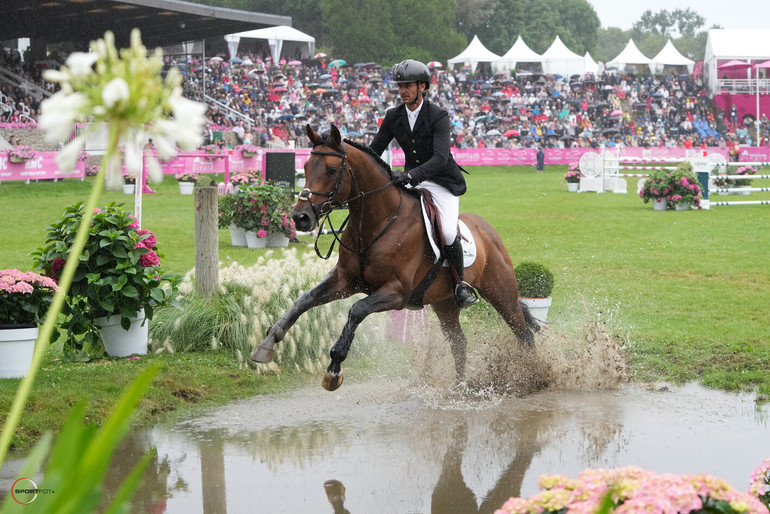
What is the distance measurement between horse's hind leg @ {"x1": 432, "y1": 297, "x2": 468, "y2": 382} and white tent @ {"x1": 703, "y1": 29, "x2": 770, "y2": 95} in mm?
55264

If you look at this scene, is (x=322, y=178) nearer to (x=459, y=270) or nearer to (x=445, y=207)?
(x=445, y=207)

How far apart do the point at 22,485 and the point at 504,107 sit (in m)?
48.9

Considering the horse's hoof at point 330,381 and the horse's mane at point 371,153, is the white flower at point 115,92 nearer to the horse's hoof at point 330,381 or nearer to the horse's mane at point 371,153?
the horse's hoof at point 330,381

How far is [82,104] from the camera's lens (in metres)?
1.41

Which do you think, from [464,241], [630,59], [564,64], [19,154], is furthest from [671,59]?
[464,241]

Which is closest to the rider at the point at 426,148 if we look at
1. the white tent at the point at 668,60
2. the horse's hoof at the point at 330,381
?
the horse's hoof at the point at 330,381

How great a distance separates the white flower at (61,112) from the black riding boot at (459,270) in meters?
5.80

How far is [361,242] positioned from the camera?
6754 millimetres

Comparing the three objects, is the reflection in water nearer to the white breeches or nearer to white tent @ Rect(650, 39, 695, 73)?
the white breeches

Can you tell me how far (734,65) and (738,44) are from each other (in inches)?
174

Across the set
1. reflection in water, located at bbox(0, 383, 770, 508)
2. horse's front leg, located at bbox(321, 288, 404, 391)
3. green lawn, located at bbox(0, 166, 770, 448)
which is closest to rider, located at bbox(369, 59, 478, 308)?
horse's front leg, located at bbox(321, 288, 404, 391)

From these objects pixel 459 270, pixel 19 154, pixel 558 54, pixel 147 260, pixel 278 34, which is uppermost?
pixel 278 34

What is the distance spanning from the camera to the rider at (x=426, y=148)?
6.98 m

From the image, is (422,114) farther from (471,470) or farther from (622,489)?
(622,489)
